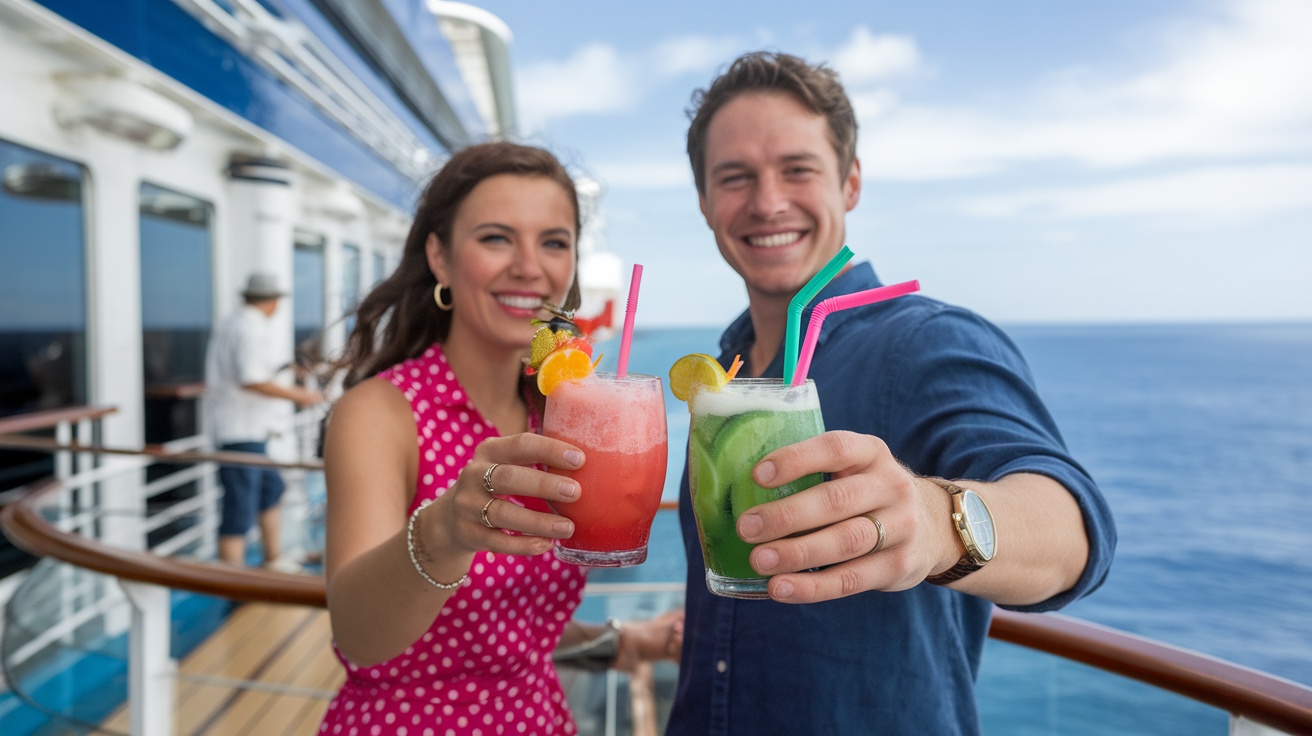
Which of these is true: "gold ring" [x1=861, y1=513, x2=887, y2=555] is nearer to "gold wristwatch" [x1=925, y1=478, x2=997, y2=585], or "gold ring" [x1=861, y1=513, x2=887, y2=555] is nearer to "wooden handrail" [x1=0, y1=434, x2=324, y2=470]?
"gold wristwatch" [x1=925, y1=478, x2=997, y2=585]

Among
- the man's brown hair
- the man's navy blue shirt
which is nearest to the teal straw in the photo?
the man's navy blue shirt

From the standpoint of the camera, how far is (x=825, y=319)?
51.3 inches

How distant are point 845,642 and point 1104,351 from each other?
292 feet

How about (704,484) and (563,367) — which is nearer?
(704,484)

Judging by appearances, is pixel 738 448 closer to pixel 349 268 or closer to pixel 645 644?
pixel 645 644

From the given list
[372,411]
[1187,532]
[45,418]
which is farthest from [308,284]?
[1187,532]

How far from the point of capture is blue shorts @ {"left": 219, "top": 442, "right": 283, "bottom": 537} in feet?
14.7

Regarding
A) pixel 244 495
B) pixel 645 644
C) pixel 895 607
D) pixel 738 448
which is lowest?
pixel 244 495

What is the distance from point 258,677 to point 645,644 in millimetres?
2586

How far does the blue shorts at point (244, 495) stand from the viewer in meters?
4.49

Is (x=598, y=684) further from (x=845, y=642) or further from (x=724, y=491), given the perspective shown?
(x=724, y=491)

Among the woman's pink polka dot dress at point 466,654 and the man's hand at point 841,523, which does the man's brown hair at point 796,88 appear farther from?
the man's hand at point 841,523

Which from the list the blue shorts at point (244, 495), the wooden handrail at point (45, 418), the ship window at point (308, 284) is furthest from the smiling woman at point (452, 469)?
the ship window at point (308, 284)

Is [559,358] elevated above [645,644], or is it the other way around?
[559,358]
